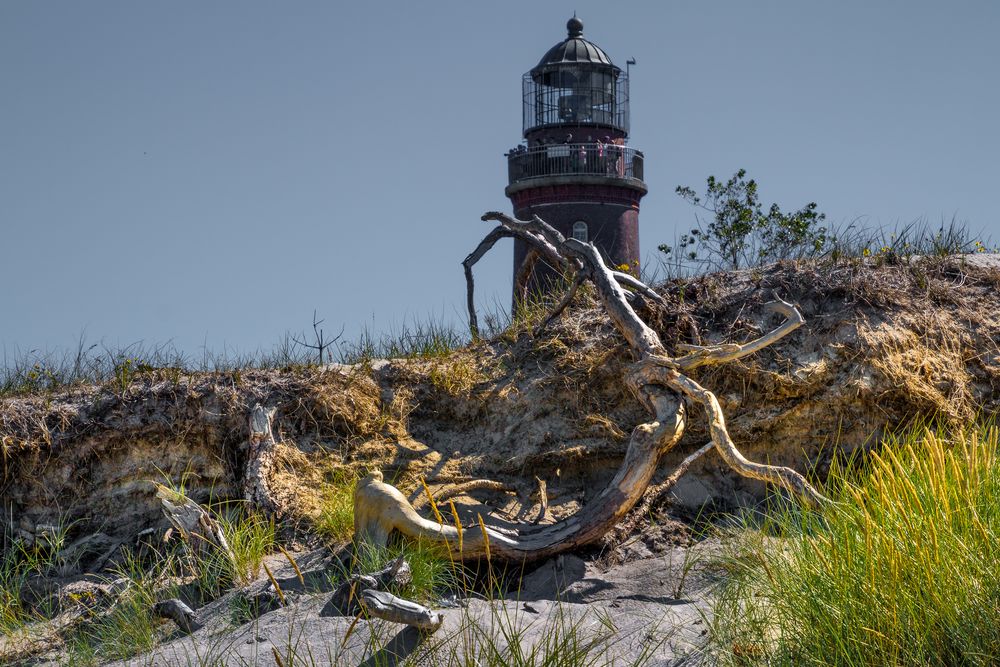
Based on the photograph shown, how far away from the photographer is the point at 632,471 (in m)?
5.86

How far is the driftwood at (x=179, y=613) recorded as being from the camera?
520 cm

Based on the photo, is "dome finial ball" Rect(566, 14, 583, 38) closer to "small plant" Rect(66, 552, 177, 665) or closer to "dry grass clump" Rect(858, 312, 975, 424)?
"dry grass clump" Rect(858, 312, 975, 424)

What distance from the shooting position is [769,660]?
12.3ft

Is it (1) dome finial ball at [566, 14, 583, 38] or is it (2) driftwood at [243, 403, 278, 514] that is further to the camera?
(1) dome finial ball at [566, 14, 583, 38]

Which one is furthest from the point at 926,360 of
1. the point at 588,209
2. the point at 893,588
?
the point at 588,209

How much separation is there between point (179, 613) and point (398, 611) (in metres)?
1.89

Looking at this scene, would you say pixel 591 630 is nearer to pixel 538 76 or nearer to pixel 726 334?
pixel 726 334

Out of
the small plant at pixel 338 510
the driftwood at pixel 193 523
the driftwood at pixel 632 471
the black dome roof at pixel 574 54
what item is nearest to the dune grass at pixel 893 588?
the driftwood at pixel 632 471

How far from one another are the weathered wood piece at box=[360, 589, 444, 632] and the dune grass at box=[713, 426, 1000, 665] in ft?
3.99

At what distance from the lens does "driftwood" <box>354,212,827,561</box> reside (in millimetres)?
5637

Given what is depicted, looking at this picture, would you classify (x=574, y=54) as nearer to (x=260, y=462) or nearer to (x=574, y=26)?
(x=574, y=26)

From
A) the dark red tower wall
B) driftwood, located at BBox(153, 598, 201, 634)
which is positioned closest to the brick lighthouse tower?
the dark red tower wall

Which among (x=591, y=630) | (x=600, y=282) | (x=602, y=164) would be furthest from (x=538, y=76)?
(x=591, y=630)

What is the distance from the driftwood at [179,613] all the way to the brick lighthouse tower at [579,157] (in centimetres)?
1812
